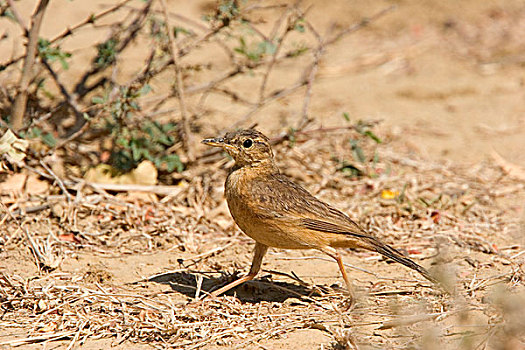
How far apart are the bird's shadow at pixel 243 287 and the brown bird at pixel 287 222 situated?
0.22 metres

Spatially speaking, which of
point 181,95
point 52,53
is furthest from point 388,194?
point 52,53

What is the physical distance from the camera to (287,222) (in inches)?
170

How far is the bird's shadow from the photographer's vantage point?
15.2 ft

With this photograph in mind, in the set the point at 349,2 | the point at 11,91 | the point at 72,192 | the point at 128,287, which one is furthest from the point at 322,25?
the point at 128,287

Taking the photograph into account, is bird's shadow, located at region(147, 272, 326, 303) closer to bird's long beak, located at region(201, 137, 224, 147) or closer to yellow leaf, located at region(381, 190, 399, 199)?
bird's long beak, located at region(201, 137, 224, 147)

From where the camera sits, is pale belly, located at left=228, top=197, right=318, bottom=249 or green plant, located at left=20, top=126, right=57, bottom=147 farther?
green plant, located at left=20, top=126, right=57, bottom=147

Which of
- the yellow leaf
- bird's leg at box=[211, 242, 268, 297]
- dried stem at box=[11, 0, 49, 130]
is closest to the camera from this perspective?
bird's leg at box=[211, 242, 268, 297]

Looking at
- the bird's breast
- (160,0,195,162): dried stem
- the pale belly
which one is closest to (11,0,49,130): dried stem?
(160,0,195,162): dried stem

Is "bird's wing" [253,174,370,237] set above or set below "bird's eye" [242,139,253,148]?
below

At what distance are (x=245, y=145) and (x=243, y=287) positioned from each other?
0.96 m

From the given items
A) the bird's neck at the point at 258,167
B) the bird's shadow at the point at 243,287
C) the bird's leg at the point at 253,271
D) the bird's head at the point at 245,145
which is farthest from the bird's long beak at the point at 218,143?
the bird's shadow at the point at 243,287

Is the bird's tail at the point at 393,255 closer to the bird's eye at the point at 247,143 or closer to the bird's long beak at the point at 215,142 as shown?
the bird's eye at the point at 247,143

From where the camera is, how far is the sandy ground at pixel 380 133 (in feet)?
15.1

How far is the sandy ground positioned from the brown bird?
0.34m
